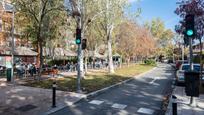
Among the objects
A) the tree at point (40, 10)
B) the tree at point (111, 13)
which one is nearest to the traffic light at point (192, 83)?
the tree at point (40, 10)

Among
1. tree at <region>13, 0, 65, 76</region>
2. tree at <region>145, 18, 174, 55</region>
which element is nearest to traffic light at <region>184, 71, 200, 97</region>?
tree at <region>13, 0, 65, 76</region>

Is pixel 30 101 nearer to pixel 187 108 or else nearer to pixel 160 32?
pixel 187 108

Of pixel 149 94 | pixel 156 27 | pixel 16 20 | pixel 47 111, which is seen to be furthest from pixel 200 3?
pixel 156 27

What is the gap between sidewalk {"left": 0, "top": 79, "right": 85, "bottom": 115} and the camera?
1062cm

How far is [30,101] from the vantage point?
12453mm

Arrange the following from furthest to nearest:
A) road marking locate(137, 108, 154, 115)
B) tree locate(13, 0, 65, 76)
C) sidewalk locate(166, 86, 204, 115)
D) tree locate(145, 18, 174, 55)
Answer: tree locate(145, 18, 174, 55), tree locate(13, 0, 65, 76), road marking locate(137, 108, 154, 115), sidewalk locate(166, 86, 204, 115)

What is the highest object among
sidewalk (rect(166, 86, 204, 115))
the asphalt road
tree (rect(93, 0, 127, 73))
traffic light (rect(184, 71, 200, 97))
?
tree (rect(93, 0, 127, 73))

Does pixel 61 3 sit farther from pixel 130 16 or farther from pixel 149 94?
pixel 130 16

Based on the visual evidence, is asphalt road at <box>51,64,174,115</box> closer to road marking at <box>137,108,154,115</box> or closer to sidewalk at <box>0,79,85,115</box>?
road marking at <box>137,108,154,115</box>

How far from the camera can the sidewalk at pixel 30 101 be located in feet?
34.8

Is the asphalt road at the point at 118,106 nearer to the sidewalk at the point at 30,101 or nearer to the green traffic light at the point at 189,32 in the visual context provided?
the sidewalk at the point at 30,101

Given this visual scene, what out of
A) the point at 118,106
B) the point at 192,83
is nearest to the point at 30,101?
the point at 118,106

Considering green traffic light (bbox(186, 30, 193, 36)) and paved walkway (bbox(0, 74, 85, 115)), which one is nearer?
paved walkway (bbox(0, 74, 85, 115))

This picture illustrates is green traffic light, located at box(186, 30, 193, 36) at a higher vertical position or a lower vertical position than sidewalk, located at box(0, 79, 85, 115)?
higher
